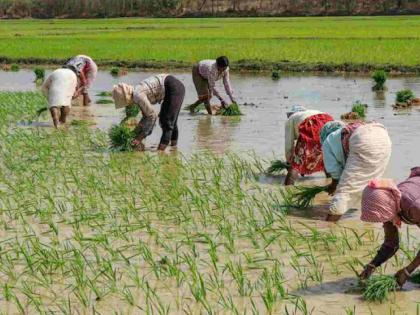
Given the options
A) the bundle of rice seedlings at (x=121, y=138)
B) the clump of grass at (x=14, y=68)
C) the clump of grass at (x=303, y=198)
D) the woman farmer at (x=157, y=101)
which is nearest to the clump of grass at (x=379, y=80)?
the woman farmer at (x=157, y=101)

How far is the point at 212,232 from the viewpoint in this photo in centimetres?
614

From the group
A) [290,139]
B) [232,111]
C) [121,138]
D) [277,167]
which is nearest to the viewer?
[290,139]

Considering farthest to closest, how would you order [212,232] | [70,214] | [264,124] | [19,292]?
[264,124], [70,214], [212,232], [19,292]

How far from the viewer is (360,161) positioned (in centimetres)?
622

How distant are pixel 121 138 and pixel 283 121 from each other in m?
3.60

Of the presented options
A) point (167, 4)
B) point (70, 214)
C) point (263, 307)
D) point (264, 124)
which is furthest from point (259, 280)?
point (167, 4)

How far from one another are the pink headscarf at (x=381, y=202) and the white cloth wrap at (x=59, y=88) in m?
8.17

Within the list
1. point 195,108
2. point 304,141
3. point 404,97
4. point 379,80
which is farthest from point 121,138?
point 379,80

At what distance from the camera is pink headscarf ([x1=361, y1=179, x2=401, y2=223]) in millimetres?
4457

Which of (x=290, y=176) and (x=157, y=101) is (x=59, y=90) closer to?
(x=157, y=101)

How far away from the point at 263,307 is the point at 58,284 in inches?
50.1

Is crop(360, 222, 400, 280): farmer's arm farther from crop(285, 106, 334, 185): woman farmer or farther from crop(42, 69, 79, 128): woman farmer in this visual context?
crop(42, 69, 79, 128): woman farmer

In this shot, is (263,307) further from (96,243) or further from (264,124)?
(264,124)

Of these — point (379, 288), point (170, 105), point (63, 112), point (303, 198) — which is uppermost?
point (170, 105)
